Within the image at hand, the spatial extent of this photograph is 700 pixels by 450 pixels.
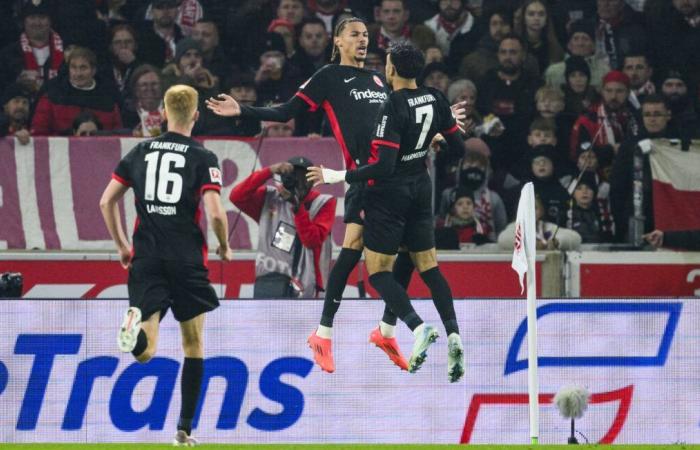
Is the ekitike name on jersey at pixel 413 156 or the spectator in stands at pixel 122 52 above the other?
the spectator in stands at pixel 122 52

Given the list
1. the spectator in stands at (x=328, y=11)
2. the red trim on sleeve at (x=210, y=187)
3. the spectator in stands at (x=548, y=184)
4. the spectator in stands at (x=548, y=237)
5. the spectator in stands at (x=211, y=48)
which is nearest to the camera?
the red trim on sleeve at (x=210, y=187)

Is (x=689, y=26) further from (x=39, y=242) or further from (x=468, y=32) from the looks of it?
(x=39, y=242)

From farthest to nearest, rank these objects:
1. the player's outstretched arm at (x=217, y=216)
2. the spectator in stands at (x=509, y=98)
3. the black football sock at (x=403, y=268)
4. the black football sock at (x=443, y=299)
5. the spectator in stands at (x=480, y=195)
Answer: the spectator in stands at (x=509, y=98) → the spectator in stands at (x=480, y=195) → the black football sock at (x=403, y=268) → the black football sock at (x=443, y=299) → the player's outstretched arm at (x=217, y=216)

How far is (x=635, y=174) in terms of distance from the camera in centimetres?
1489

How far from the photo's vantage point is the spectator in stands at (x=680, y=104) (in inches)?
614

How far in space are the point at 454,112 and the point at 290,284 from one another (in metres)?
2.71

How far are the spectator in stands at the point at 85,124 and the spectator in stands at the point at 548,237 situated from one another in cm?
398

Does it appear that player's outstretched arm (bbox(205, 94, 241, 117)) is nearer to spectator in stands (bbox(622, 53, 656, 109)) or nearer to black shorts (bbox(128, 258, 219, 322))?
black shorts (bbox(128, 258, 219, 322))

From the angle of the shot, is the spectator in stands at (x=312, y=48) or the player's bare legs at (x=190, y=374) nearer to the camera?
the player's bare legs at (x=190, y=374)

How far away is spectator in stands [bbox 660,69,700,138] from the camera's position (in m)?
15.6

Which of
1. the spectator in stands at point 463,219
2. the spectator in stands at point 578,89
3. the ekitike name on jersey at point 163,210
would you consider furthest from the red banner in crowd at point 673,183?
the ekitike name on jersey at point 163,210

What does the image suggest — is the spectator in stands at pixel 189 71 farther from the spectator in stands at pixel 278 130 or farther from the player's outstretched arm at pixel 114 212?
the player's outstretched arm at pixel 114 212

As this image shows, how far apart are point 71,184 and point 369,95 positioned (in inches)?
184

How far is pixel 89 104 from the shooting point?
15.4 m
